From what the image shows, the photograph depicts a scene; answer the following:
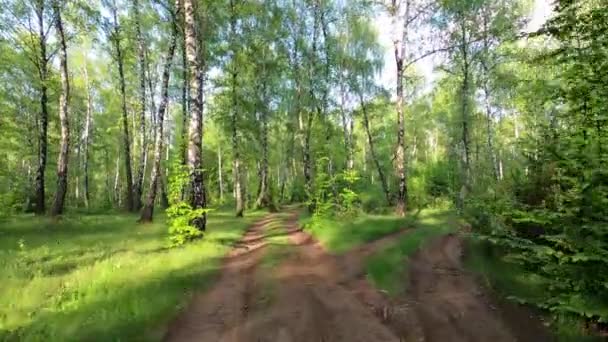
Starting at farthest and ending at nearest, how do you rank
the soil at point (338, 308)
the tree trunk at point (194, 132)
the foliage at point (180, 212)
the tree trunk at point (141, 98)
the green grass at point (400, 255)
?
1. the tree trunk at point (141, 98)
2. the tree trunk at point (194, 132)
3. the foliage at point (180, 212)
4. the green grass at point (400, 255)
5. the soil at point (338, 308)

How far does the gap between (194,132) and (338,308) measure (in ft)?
30.5

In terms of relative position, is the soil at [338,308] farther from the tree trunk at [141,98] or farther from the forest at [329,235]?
the tree trunk at [141,98]

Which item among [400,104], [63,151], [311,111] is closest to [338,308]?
[400,104]

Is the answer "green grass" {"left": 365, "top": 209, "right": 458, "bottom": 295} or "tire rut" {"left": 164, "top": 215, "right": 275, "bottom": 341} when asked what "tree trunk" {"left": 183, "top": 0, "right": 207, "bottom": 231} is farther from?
"green grass" {"left": 365, "top": 209, "right": 458, "bottom": 295}

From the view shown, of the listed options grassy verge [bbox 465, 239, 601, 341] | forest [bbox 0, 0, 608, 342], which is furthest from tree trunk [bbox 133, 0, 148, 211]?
grassy verge [bbox 465, 239, 601, 341]

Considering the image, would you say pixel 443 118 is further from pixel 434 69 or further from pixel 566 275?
pixel 566 275

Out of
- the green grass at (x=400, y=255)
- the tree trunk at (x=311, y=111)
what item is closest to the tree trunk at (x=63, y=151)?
the tree trunk at (x=311, y=111)

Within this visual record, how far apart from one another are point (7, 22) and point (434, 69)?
27824mm

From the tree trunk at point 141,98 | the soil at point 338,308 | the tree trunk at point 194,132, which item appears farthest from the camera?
the tree trunk at point 141,98

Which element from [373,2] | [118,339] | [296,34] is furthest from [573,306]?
[296,34]

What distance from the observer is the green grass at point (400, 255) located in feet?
31.6

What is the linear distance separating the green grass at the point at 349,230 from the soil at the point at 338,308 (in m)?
2.30

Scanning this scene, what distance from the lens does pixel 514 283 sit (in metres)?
9.53

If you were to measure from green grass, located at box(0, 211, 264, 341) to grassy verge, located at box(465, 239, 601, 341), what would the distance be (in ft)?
20.4
